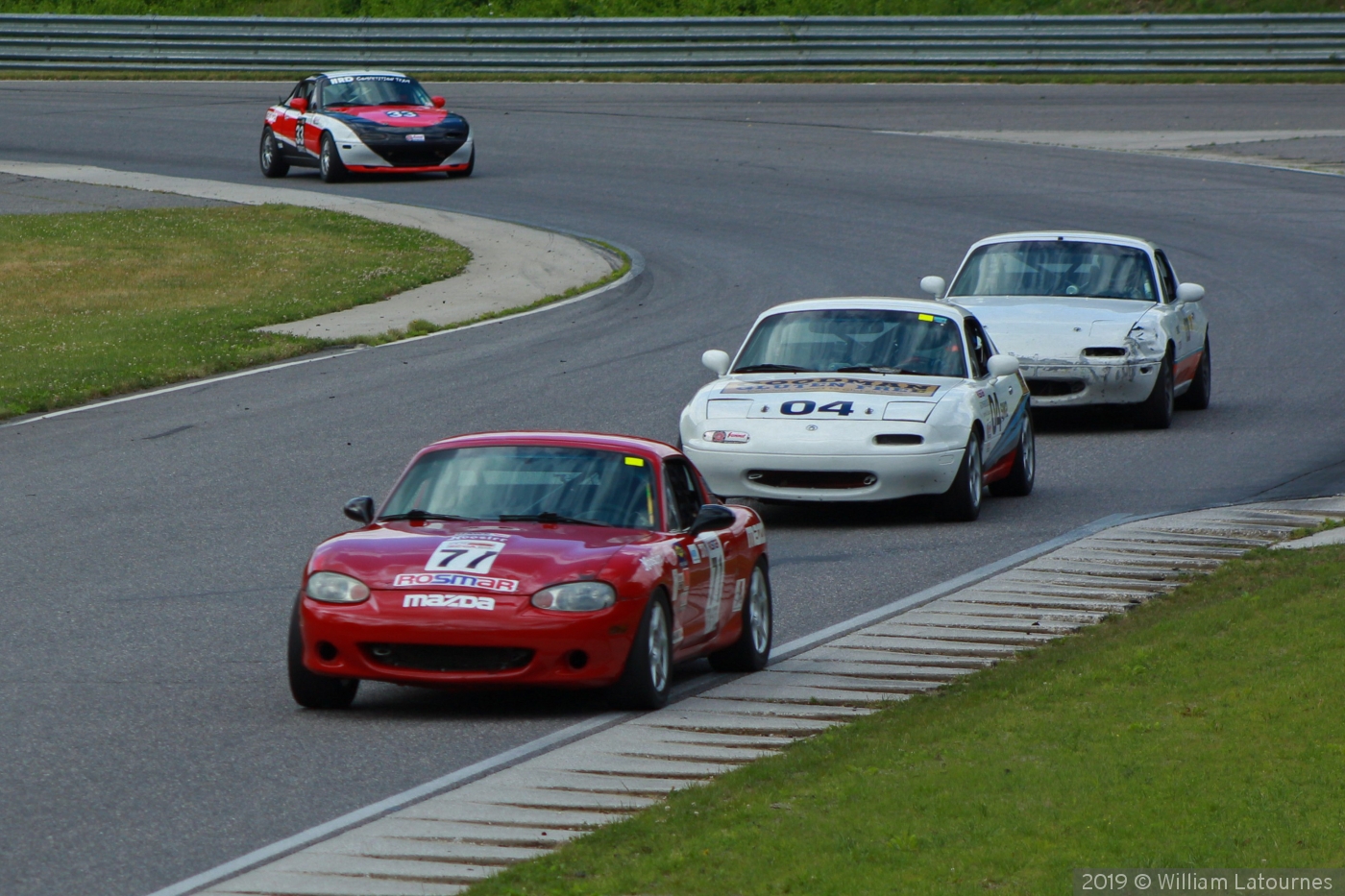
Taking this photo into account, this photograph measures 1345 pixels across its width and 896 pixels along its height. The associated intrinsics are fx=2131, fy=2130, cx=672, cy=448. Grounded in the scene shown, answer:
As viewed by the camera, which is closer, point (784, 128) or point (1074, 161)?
point (1074, 161)

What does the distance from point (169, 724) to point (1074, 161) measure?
26.4 metres

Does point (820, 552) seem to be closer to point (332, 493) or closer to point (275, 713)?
point (332, 493)

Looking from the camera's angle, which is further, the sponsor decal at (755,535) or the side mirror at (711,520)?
the sponsor decal at (755,535)

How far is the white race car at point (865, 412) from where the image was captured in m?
13.5

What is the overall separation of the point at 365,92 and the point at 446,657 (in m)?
25.0

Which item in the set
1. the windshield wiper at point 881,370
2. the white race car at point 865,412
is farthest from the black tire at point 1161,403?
Result: the windshield wiper at point 881,370

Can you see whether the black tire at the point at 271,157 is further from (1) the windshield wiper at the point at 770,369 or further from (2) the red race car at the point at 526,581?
(2) the red race car at the point at 526,581

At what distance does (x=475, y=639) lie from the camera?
8.51m

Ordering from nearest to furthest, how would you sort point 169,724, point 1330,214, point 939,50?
1. point 169,724
2. point 1330,214
3. point 939,50

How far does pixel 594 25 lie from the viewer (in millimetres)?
39969

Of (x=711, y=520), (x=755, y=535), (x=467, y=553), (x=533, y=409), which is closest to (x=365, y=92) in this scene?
(x=533, y=409)

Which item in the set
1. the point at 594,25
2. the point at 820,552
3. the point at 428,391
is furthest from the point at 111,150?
the point at 820,552

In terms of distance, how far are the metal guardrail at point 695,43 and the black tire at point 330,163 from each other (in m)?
8.30

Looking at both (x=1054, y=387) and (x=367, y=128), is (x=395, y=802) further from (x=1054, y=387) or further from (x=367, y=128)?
(x=367, y=128)
